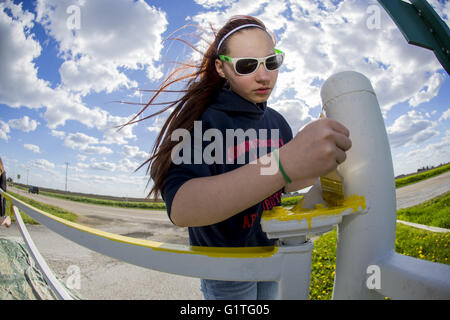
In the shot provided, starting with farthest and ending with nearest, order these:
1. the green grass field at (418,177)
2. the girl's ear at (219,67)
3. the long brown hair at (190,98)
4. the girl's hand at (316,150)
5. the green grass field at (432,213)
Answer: the green grass field at (418,177) → the green grass field at (432,213) → the girl's ear at (219,67) → the long brown hair at (190,98) → the girl's hand at (316,150)

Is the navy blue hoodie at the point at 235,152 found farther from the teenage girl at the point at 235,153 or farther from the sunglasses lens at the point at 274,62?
the sunglasses lens at the point at 274,62

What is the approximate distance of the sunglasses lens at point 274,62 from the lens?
2.79ft

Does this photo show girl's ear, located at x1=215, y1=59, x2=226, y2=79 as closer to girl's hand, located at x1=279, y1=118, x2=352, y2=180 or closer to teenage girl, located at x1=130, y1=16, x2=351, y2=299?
teenage girl, located at x1=130, y1=16, x2=351, y2=299

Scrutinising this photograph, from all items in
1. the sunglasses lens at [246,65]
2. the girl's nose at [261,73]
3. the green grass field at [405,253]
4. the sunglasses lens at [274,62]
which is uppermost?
the sunglasses lens at [274,62]

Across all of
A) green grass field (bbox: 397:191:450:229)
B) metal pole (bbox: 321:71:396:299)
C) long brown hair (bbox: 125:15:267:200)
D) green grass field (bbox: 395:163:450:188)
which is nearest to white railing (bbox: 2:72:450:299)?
metal pole (bbox: 321:71:396:299)

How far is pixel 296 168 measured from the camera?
1.42ft

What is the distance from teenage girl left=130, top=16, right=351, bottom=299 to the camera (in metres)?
0.43

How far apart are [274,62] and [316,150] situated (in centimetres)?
59

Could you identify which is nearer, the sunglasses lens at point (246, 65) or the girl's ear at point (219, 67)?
the sunglasses lens at point (246, 65)

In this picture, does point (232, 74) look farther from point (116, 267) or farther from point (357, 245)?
point (116, 267)

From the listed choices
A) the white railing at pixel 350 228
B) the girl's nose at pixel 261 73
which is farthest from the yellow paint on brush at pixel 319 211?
the girl's nose at pixel 261 73
